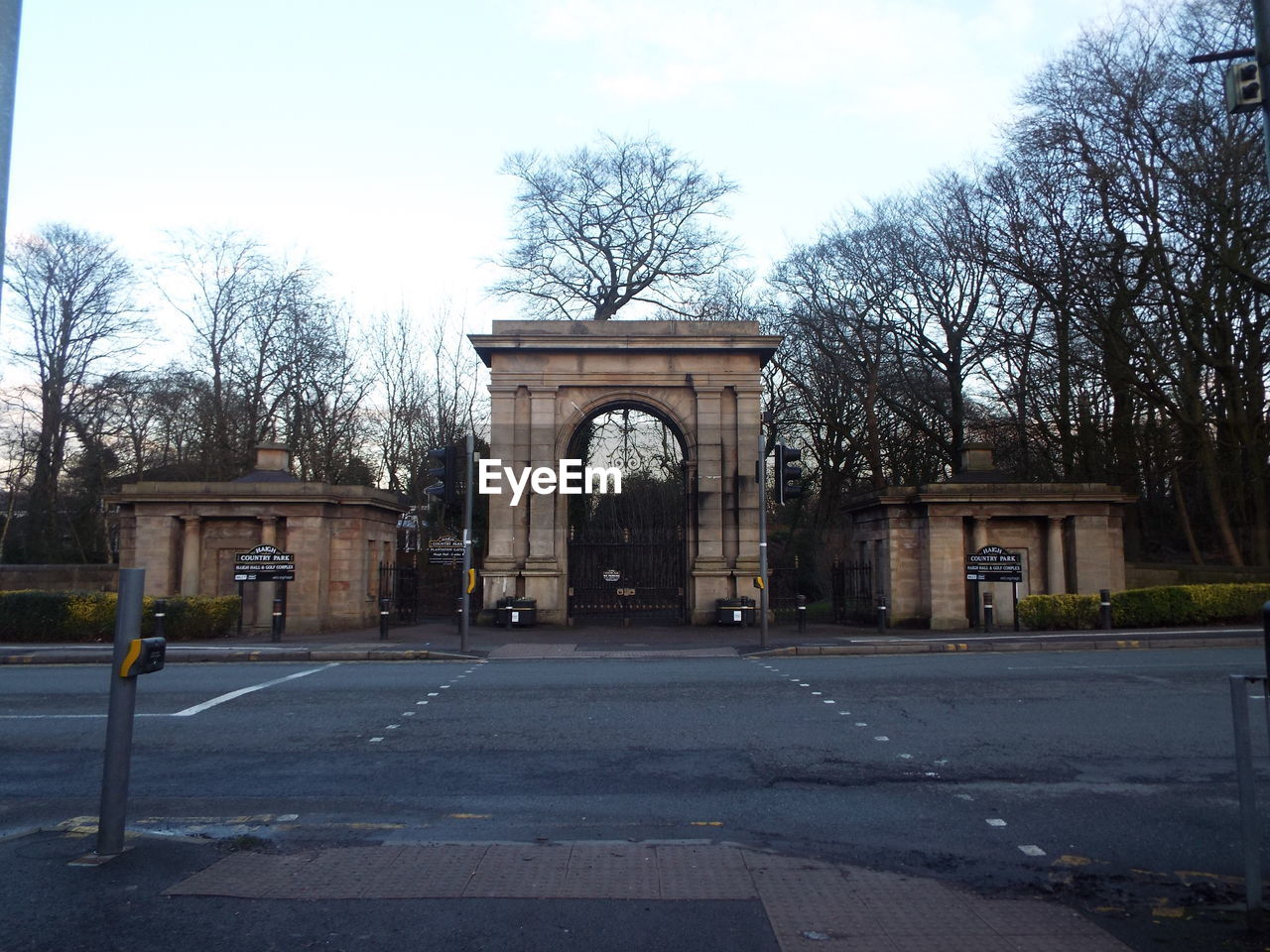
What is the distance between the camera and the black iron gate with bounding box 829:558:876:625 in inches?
1127

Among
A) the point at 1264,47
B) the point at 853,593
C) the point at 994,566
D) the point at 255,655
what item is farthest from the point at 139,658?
the point at 853,593

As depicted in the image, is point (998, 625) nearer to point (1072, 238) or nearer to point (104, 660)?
point (1072, 238)

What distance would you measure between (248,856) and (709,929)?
9.94 feet

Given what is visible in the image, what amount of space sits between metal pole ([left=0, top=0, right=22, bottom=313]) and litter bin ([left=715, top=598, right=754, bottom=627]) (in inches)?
947

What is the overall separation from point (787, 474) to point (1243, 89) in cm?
1604

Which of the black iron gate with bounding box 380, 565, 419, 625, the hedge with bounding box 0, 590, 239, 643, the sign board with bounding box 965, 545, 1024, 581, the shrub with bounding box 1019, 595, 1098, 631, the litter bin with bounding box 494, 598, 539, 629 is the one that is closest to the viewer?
the hedge with bounding box 0, 590, 239, 643

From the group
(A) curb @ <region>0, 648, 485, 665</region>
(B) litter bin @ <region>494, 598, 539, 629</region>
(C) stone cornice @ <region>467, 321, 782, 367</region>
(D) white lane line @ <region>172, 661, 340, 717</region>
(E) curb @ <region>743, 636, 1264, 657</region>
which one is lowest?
(D) white lane line @ <region>172, 661, 340, 717</region>

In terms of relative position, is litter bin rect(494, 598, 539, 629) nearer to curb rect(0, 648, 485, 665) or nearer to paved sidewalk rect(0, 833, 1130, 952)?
curb rect(0, 648, 485, 665)

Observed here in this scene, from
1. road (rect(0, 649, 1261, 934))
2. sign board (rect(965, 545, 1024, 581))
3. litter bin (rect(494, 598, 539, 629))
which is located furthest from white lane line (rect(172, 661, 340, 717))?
sign board (rect(965, 545, 1024, 581))

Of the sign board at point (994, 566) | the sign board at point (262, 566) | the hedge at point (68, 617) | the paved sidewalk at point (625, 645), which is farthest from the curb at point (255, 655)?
the sign board at point (994, 566)

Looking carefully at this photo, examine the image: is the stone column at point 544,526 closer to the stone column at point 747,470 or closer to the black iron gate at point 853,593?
the stone column at point 747,470

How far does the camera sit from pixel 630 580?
2953 cm

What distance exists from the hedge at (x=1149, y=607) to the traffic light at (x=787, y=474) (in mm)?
7126

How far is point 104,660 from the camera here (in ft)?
62.8
